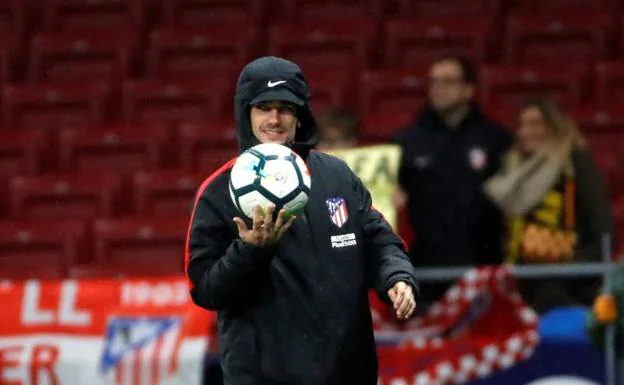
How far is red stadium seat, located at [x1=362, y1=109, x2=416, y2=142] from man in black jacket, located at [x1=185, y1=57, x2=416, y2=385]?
476 centimetres

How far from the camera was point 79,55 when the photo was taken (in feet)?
37.0

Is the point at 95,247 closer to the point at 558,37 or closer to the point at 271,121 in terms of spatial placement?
the point at 558,37

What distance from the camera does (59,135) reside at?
1051cm

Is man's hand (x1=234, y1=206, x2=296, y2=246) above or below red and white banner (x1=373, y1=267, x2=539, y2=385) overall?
above

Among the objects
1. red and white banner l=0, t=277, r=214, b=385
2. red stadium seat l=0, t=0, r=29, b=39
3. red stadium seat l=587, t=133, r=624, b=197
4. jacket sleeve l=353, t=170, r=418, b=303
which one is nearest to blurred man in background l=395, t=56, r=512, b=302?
red and white banner l=0, t=277, r=214, b=385

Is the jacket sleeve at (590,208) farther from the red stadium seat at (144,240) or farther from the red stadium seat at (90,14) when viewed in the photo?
the red stadium seat at (90,14)

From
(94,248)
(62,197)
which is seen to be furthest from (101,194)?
(94,248)

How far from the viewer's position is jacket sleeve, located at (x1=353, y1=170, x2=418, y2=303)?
4668 mm

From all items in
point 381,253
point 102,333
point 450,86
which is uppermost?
point 450,86

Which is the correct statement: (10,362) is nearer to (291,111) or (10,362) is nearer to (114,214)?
(114,214)

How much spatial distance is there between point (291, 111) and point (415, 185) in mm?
3258

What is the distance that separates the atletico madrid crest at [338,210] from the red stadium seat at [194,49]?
6186 mm

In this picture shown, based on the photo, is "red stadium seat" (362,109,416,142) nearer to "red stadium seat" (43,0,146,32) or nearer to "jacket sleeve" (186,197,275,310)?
"red stadium seat" (43,0,146,32)

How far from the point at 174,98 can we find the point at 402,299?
6.38 metres
